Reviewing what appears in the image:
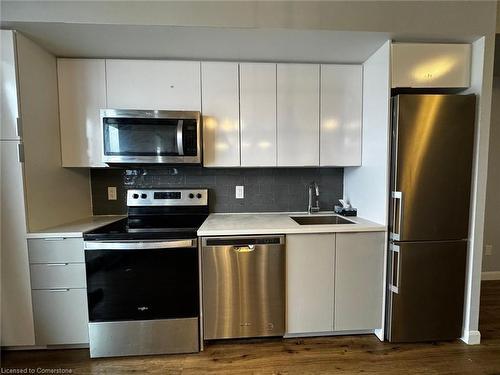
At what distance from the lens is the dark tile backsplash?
86.4 inches

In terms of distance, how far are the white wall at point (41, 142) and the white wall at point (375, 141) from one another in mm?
2455

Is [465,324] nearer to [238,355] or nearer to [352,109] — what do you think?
[238,355]

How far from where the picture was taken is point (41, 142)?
1665mm

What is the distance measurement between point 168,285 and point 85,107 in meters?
1.53

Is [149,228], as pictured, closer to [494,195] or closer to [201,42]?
[201,42]

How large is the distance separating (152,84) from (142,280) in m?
1.48

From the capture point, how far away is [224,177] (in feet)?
7.39

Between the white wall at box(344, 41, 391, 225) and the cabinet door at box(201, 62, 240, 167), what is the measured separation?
1.06 metres

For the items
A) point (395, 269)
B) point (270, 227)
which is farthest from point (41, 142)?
point (395, 269)

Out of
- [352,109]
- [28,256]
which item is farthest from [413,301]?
[28,256]

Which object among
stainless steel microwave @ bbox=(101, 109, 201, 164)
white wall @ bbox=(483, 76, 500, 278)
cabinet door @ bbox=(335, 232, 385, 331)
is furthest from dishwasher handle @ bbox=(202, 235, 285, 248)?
white wall @ bbox=(483, 76, 500, 278)

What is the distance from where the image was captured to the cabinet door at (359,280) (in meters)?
1.71

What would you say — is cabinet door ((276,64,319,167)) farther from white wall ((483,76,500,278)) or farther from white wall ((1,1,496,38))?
white wall ((483,76,500,278))

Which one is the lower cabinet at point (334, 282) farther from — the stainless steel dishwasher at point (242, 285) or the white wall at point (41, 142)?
the white wall at point (41, 142)
